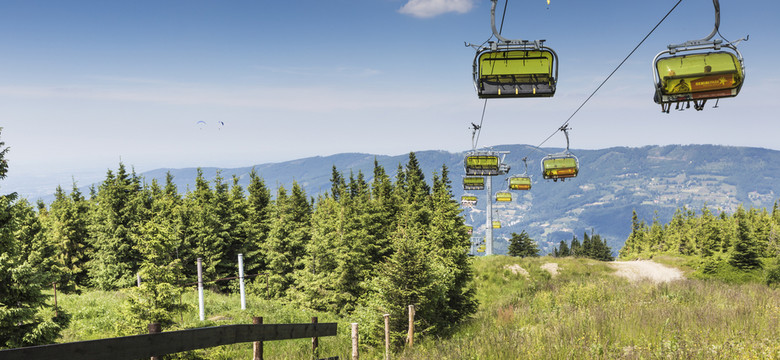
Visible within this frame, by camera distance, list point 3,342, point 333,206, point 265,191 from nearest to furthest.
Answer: point 3,342, point 265,191, point 333,206

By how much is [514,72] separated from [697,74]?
3.73 metres

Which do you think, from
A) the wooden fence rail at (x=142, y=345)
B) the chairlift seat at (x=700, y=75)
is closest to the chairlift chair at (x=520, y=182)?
the chairlift seat at (x=700, y=75)

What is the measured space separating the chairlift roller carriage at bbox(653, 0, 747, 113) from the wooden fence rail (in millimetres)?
9315

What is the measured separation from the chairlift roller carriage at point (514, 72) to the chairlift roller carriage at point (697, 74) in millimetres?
2229

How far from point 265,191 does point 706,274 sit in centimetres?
4432

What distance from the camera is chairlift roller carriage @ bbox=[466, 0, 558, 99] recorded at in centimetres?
1023

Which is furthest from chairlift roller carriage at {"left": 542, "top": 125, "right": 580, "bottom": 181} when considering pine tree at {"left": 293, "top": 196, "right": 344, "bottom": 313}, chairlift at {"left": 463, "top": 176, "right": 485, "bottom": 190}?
chairlift at {"left": 463, "top": 176, "right": 485, "bottom": 190}

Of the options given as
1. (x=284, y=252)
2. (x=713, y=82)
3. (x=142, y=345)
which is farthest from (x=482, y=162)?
(x=142, y=345)

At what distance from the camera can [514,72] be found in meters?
10.4

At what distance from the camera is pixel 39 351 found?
2.92 meters

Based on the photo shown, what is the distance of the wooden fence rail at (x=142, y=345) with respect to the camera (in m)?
2.93

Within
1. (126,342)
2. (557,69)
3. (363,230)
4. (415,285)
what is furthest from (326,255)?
(126,342)

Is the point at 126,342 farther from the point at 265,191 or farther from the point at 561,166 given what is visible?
the point at 265,191

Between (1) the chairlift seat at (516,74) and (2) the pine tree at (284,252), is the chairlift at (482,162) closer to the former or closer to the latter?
(2) the pine tree at (284,252)
